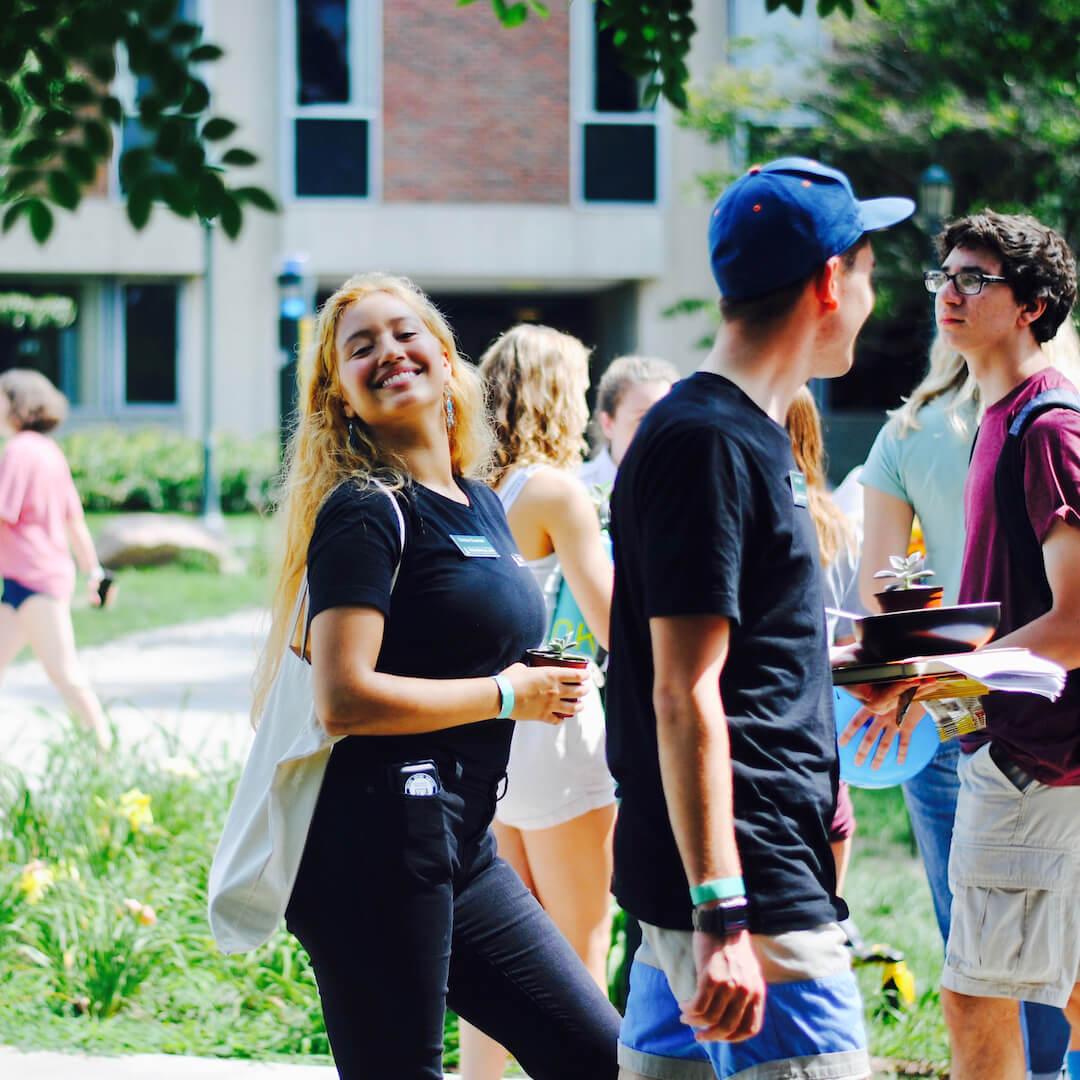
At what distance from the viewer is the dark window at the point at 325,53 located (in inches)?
987

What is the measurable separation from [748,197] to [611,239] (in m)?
23.0

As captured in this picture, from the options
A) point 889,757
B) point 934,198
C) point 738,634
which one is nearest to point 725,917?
point 738,634

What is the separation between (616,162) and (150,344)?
26.8ft

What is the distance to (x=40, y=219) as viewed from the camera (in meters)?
3.30

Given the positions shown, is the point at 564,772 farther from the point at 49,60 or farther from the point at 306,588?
the point at 49,60

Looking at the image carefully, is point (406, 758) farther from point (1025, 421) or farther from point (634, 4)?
point (634, 4)

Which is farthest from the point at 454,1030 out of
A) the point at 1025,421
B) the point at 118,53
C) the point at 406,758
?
the point at 118,53

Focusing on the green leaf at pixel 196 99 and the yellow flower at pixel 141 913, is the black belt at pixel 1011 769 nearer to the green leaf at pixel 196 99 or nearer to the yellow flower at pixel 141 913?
the green leaf at pixel 196 99

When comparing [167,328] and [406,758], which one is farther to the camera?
A: [167,328]

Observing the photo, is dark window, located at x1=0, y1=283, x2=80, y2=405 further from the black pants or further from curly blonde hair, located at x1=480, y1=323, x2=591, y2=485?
the black pants

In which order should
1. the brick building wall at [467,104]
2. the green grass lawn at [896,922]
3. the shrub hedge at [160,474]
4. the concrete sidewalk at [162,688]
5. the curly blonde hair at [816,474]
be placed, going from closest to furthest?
the curly blonde hair at [816,474] → the green grass lawn at [896,922] → the concrete sidewalk at [162,688] → the shrub hedge at [160,474] → the brick building wall at [467,104]

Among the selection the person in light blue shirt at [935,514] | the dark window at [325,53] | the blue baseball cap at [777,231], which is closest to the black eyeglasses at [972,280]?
the person in light blue shirt at [935,514]

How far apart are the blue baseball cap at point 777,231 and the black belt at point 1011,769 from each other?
1273 millimetres

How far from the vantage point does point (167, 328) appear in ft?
87.0
